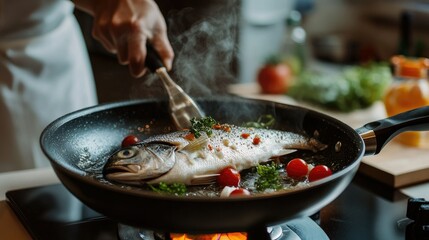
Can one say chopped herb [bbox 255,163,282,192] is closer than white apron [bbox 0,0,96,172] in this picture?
Yes

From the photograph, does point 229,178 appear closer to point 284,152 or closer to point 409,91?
point 284,152

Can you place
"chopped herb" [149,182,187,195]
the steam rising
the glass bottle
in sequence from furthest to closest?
1. the glass bottle
2. the steam rising
3. "chopped herb" [149,182,187,195]

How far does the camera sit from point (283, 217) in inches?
29.5

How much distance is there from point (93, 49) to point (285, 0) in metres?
1.27

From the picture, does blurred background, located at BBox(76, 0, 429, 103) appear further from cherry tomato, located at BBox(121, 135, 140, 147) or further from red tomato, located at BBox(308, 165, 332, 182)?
red tomato, located at BBox(308, 165, 332, 182)

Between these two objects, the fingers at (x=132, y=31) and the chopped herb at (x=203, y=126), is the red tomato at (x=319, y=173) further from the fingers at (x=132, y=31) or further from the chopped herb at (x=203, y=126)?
the fingers at (x=132, y=31)

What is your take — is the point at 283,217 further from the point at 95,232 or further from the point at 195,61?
the point at 195,61

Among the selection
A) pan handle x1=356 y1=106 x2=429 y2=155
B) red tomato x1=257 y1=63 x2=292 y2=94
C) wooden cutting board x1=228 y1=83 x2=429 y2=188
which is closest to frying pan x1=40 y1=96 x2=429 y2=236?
pan handle x1=356 y1=106 x2=429 y2=155

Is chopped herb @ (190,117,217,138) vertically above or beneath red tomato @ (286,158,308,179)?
above

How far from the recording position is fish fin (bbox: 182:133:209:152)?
1.00 m

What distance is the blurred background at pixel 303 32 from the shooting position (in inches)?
85.1

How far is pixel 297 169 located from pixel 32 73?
90 centimetres

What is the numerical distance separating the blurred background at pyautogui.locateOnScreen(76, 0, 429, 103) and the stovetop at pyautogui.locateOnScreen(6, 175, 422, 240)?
87 cm

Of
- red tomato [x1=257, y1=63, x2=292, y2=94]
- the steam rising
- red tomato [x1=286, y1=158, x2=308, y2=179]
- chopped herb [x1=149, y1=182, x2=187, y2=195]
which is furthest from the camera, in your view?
red tomato [x1=257, y1=63, x2=292, y2=94]
